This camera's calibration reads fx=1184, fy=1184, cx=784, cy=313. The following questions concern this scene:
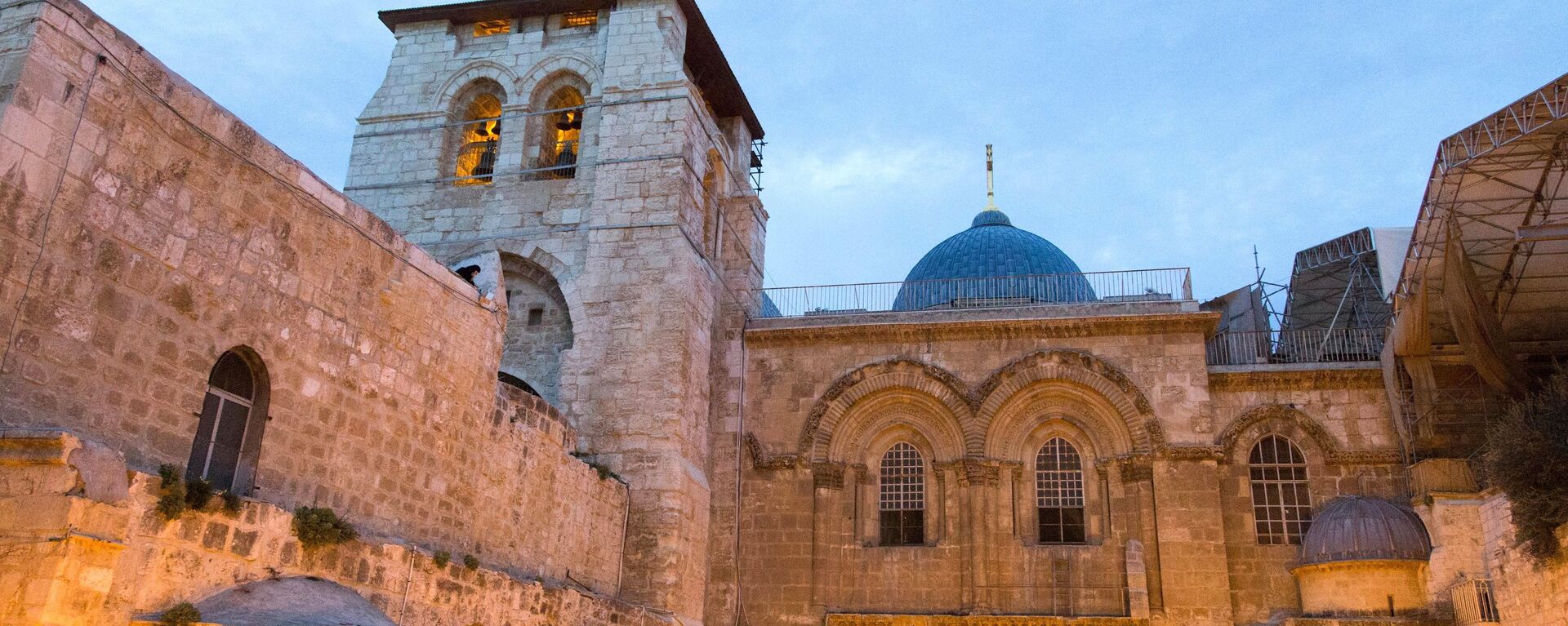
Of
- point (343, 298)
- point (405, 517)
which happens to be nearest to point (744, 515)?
point (405, 517)

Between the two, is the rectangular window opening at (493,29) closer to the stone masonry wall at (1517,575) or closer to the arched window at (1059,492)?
the arched window at (1059,492)

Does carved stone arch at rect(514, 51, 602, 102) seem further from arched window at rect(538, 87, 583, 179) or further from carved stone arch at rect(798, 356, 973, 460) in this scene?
carved stone arch at rect(798, 356, 973, 460)

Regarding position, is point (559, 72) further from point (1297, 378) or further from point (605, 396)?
point (1297, 378)

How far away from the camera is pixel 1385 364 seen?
54.3ft

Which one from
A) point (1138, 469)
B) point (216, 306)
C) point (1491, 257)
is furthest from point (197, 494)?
point (1491, 257)

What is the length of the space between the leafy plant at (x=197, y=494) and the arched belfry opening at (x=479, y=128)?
11.5 meters

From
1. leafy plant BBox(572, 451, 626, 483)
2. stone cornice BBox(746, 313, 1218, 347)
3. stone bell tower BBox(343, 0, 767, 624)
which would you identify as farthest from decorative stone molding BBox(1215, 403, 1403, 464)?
leafy plant BBox(572, 451, 626, 483)

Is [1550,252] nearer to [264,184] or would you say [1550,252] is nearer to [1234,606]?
[1234,606]

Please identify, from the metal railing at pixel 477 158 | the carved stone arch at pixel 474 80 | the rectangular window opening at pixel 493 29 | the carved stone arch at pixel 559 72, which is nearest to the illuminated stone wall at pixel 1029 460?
the carved stone arch at pixel 559 72

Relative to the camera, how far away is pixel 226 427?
9.09 metres

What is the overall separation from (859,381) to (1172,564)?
508 cm

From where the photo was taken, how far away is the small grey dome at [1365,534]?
1491cm

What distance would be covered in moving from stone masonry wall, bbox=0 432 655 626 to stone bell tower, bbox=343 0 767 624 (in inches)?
245

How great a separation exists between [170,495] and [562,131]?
12.5m
